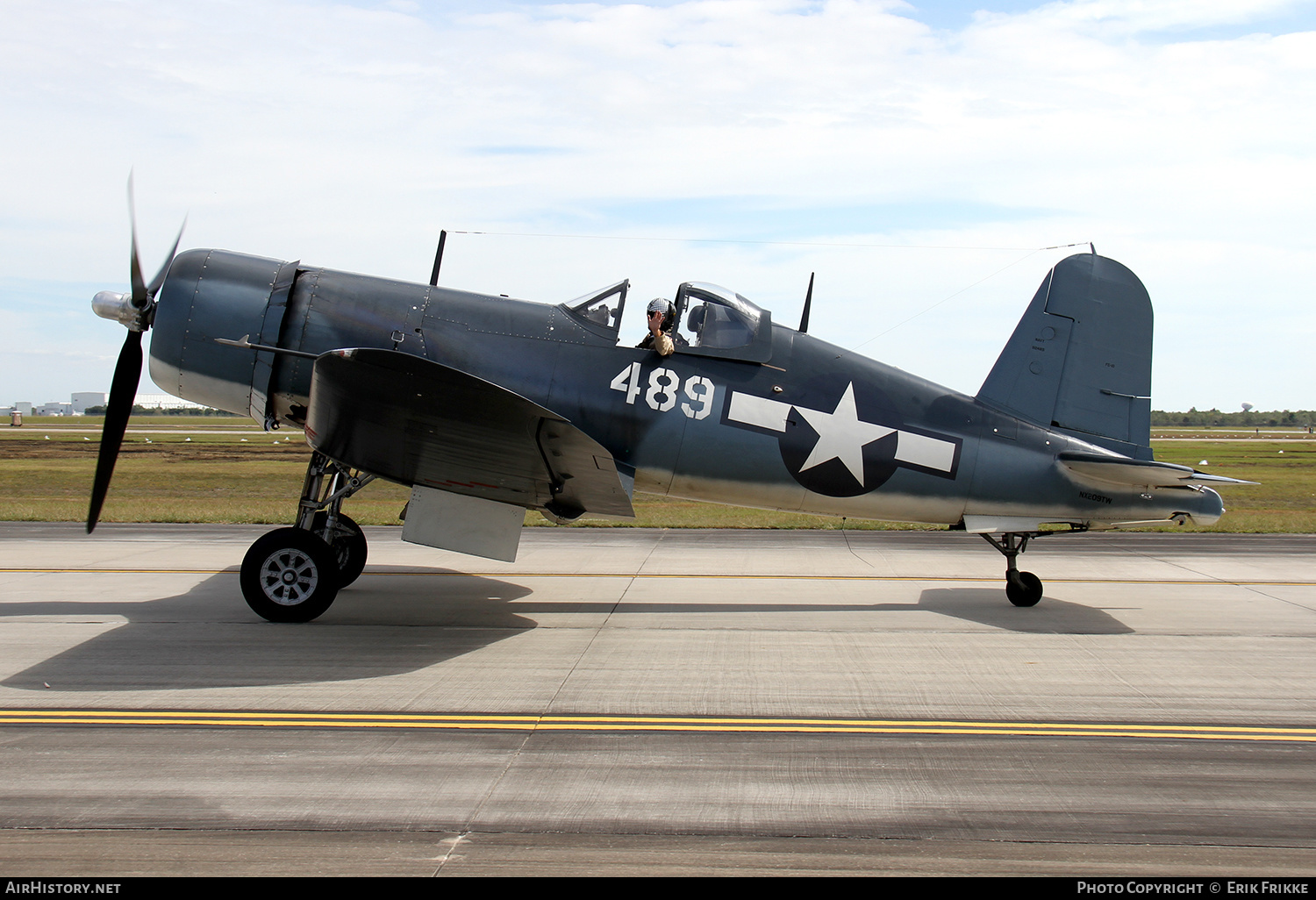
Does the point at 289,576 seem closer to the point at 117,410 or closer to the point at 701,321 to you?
the point at 117,410

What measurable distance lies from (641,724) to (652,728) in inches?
3.9

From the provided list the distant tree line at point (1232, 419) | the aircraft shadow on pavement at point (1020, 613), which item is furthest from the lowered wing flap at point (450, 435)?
the distant tree line at point (1232, 419)

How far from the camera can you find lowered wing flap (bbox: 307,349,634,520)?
639cm

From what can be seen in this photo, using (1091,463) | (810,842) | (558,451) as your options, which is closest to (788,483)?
(558,451)

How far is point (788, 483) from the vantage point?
8.29 m

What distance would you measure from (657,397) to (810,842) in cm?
470

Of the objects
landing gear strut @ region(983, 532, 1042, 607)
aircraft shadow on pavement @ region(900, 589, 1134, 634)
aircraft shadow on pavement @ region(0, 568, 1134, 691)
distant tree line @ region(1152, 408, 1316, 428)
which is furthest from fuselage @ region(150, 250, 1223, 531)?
distant tree line @ region(1152, 408, 1316, 428)

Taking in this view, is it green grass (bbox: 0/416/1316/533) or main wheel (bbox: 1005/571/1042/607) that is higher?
main wheel (bbox: 1005/571/1042/607)

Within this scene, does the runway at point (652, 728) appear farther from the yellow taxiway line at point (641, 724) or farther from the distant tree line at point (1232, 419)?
the distant tree line at point (1232, 419)

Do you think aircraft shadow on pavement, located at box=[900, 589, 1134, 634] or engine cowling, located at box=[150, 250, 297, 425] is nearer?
engine cowling, located at box=[150, 250, 297, 425]

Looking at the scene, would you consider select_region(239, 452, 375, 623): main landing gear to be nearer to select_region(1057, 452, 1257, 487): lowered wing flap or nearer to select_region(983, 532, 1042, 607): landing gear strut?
select_region(983, 532, 1042, 607): landing gear strut

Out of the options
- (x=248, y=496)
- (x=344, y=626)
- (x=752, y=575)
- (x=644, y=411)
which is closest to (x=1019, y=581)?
(x=752, y=575)

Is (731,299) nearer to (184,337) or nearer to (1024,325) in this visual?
(1024,325)

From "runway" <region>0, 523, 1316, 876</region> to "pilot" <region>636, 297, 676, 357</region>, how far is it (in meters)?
2.50
